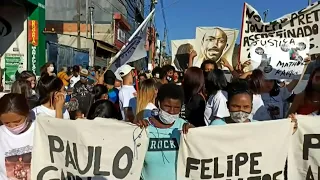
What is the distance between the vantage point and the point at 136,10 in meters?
55.7

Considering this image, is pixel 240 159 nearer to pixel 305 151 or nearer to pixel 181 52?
pixel 305 151

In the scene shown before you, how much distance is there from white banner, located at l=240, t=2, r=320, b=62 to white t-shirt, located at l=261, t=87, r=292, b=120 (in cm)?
68

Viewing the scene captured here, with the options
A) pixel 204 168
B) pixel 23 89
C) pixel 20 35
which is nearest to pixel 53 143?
pixel 204 168

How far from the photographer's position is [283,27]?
675cm

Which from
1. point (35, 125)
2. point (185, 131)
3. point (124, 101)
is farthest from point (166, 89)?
A: point (124, 101)

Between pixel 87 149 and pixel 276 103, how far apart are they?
3.42 m

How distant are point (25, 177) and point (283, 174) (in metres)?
2.09

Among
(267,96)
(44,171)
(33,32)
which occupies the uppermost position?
(33,32)

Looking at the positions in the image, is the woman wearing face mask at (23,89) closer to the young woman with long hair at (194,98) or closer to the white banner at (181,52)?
the young woman with long hair at (194,98)

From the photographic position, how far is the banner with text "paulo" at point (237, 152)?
3.77 meters

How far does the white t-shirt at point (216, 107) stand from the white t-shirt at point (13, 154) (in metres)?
1.91

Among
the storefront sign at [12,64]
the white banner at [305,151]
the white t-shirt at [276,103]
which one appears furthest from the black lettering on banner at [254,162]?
the storefront sign at [12,64]

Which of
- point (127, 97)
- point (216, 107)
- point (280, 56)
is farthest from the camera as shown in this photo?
point (127, 97)

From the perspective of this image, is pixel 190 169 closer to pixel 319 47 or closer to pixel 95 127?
pixel 95 127
